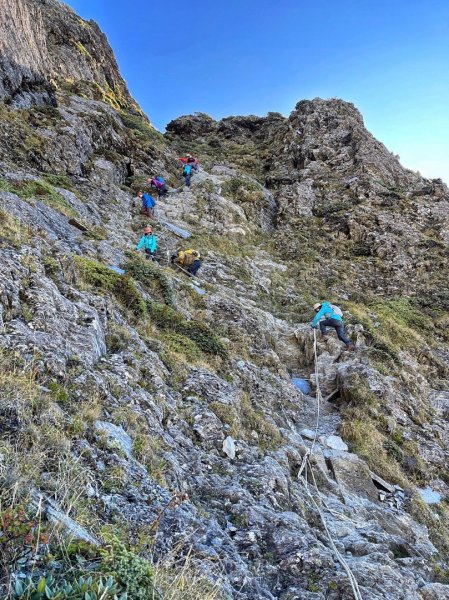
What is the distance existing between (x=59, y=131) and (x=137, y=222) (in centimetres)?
800

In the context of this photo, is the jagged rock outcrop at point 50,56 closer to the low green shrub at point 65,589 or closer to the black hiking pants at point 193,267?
the black hiking pants at point 193,267

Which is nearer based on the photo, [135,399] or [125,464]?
[125,464]

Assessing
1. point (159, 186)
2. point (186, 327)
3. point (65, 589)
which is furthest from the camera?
point (159, 186)

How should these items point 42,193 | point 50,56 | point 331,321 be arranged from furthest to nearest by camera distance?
point 50,56 → point 42,193 → point 331,321

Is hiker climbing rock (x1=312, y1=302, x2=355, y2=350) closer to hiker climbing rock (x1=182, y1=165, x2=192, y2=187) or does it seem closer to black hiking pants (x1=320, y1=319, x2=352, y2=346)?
black hiking pants (x1=320, y1=319, x2=352, y2=346)

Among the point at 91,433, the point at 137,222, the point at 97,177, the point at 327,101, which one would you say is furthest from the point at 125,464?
the point at 327,101

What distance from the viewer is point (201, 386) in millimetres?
9492

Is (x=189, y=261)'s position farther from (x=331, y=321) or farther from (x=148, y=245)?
(x=331, y=321)

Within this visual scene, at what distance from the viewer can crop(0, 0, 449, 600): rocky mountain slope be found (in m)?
4.26

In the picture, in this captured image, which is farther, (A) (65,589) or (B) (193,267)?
(B) (193,267)

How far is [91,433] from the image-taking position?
534cm

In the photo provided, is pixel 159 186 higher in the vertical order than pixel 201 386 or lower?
higher

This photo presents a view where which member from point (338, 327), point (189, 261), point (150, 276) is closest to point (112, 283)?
point (150, 276)

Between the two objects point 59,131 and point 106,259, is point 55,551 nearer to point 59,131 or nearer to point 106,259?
point 106,259
